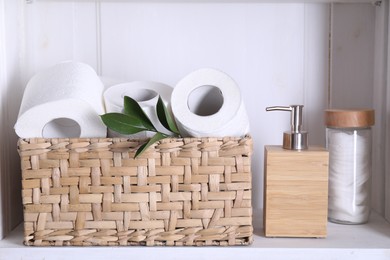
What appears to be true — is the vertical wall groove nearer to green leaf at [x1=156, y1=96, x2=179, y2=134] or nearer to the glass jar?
green leaf at [x1=156, y1=96, x2=179, y2=134]

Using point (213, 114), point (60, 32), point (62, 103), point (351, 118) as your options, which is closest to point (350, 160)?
point (351, 118)

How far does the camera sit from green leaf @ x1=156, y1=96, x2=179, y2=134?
2.48 ft

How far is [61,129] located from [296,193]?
0.39 metres

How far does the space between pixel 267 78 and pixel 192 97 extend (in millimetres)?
275

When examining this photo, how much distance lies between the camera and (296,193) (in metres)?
0.79

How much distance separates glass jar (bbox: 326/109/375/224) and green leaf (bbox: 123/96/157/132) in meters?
0.31

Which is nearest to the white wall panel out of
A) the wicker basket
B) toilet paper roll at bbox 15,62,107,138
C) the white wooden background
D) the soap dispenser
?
the white wooden background

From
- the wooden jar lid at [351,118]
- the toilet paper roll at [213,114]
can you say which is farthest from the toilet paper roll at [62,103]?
the wooden jar lid at [351,118]

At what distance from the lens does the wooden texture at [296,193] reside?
79cm

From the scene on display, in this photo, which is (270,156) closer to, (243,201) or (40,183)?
(243,201)

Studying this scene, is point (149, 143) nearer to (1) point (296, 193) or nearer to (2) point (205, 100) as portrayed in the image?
(2) point (205, 100)

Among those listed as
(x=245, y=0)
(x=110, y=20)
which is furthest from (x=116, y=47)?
(x=245, y=0)

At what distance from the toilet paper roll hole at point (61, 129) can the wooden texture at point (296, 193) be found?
1.04 ft
